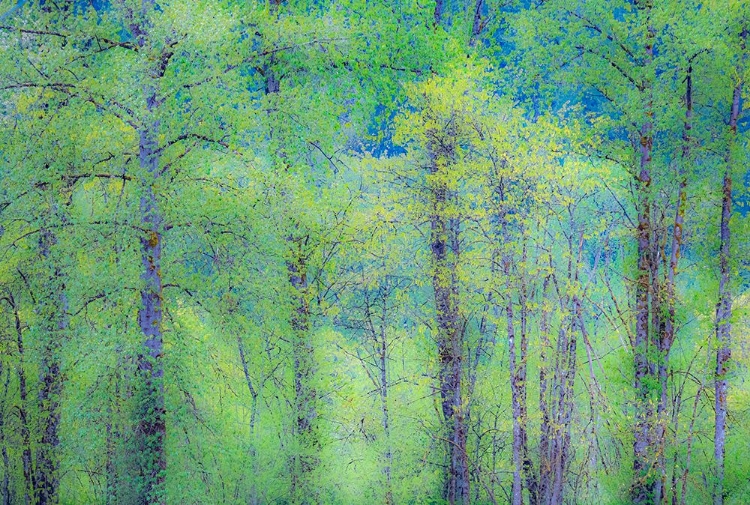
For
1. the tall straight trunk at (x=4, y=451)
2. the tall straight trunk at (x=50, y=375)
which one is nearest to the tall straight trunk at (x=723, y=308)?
the tall straight trunk at (x=50, y=375)

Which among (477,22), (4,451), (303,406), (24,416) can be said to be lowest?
(4,451)

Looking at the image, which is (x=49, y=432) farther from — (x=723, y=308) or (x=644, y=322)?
(x=723, y=308)

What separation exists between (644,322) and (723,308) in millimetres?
1269

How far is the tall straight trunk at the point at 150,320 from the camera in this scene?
841 cm

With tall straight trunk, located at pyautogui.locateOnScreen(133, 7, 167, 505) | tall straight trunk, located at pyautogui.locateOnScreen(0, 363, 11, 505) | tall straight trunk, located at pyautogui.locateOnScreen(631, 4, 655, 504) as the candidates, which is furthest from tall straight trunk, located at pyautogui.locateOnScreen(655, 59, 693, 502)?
tall straight trunk, located at pyautogui.locateOnScreen(0, 363, 11, 505)

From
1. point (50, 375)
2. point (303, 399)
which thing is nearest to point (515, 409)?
point (303, 399)

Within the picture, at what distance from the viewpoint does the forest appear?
837 centimetres

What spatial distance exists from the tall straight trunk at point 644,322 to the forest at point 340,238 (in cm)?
5

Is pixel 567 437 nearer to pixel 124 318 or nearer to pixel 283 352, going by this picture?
pixel 283 352

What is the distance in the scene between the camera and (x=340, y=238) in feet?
39.7

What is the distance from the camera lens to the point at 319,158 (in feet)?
44.6

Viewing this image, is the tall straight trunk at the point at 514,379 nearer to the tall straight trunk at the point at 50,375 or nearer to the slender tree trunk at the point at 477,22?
the slender tree trunk at the point at 477,22

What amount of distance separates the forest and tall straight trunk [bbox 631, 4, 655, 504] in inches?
2.0

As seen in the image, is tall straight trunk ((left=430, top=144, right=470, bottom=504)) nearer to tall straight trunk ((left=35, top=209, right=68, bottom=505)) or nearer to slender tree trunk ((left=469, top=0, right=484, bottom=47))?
slender tree trunk ((left=469, top=0, right=484, bottom=47))
